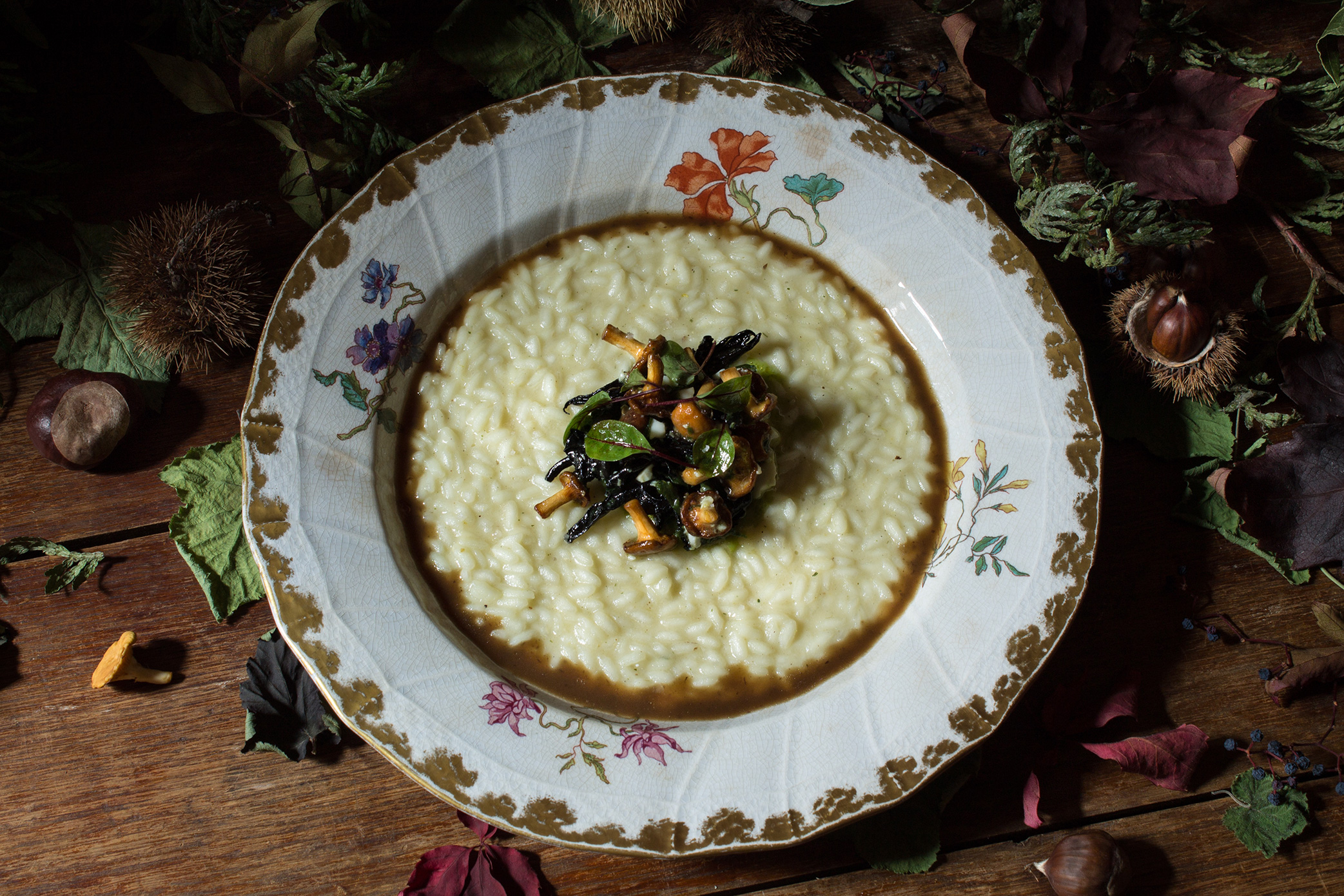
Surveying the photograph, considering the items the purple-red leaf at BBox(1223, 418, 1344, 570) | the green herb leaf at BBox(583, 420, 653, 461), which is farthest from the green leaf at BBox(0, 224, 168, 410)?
the purple-red leaf at BBox(1223, 418, 1344, 570)

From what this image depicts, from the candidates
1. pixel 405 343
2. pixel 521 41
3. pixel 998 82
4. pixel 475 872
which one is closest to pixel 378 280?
pixel 405 343

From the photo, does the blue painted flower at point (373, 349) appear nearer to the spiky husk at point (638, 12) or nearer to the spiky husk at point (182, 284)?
the spiky husk at point (182, 284)

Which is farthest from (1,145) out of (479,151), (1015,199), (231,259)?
(1015,199)

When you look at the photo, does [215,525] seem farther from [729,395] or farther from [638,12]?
[638,12]

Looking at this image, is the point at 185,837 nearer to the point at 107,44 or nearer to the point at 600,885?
the point at 600,885

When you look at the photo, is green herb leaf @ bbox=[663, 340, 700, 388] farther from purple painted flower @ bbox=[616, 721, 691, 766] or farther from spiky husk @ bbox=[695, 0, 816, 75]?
spiky husk @ bbox=[695, 0, 816, 75]

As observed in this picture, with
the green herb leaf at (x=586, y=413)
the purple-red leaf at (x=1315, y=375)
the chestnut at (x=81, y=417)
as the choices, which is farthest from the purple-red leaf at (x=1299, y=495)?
the chestnut at (x=81, y=417)
